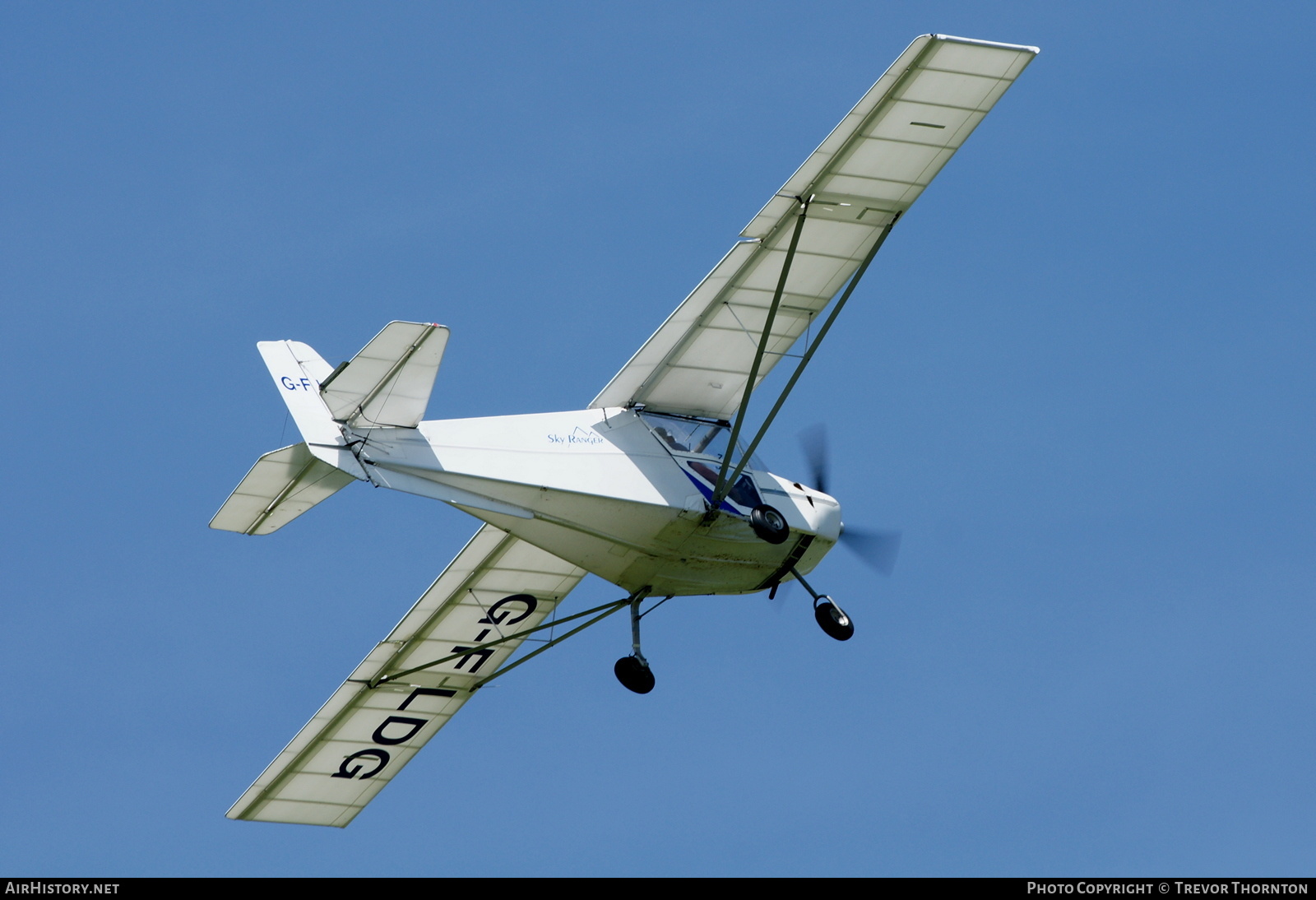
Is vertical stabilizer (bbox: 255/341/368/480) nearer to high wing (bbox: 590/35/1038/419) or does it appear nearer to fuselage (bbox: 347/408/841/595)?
fuselage (bbox: 347/408/841/595)

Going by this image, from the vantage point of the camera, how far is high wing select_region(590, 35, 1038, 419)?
61.7 ft

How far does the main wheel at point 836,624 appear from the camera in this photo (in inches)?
824

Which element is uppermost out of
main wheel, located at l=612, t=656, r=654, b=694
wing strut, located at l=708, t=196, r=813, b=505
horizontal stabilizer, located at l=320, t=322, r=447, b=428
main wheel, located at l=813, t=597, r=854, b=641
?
wing strut, located at l=708, t=196, r=813, b=505

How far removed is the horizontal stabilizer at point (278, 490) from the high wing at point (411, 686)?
313 cm

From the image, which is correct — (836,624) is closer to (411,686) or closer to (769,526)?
(769,526)

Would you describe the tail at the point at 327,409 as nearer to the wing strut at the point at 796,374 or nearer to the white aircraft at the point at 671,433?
the white aircraft at the point at 671,433

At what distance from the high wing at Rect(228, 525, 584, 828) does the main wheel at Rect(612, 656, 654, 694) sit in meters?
2.81

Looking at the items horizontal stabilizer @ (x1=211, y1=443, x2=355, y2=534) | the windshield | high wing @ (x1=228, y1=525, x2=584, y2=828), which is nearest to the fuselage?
the windshield

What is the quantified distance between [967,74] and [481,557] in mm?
7786

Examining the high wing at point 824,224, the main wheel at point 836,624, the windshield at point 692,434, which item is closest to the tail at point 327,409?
the high wing at point 824,224

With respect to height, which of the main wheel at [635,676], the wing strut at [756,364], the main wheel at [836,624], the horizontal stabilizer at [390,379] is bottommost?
the main wheel at [635,676]

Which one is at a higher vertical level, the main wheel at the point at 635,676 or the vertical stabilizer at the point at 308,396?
the vertical stabilizer at the point at 308,396

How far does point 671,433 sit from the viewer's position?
68.1 ft
